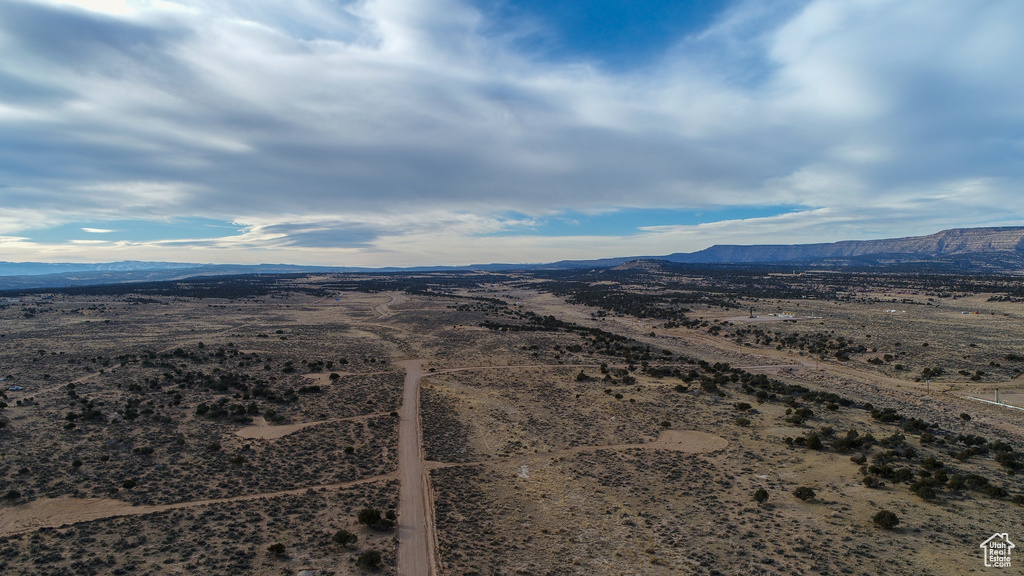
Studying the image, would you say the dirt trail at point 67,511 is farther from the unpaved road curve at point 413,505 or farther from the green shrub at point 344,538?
the unpaved road curve at point 413,505

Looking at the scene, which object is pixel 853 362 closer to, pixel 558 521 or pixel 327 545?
pixel 558 521

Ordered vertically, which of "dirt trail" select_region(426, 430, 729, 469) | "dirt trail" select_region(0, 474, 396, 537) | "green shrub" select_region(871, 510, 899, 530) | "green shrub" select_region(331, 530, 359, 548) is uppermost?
"dirt trail" select_region(0, 474, 396, 537)

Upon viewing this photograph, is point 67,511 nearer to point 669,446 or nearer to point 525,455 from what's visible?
point 525,455

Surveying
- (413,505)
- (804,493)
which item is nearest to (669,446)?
(804,493)

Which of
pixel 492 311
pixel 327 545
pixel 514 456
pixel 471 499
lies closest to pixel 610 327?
pixel 492 311

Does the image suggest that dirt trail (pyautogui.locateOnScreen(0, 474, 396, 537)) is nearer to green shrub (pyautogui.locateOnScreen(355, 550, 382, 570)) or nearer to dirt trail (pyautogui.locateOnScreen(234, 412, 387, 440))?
green shrub (pyautogui.locateOnScreen(355, 550, 382, 570))

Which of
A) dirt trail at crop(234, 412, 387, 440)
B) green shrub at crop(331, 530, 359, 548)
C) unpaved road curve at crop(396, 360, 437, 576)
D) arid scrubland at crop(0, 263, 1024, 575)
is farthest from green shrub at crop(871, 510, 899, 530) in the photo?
dirt trail at crop(234, 412, 387, 440)
